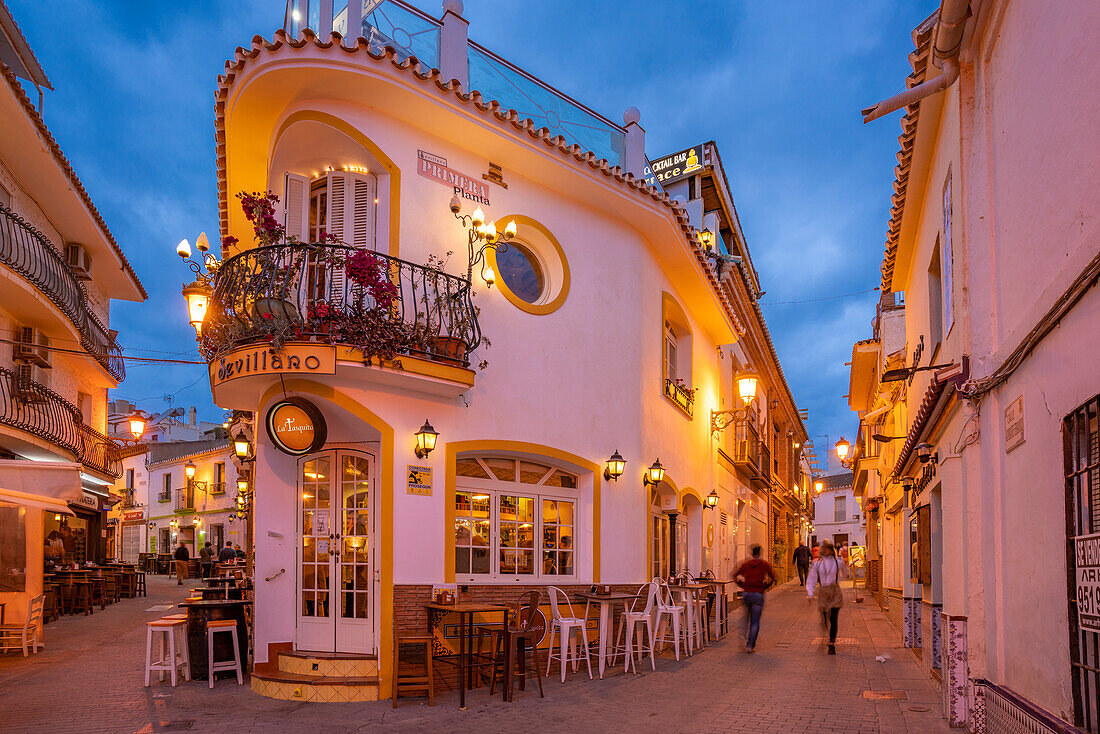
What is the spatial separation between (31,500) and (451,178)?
26.2ft

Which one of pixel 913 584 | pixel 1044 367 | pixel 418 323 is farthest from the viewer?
pixel 913 584

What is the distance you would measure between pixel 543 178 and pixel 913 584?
8588 millimetres

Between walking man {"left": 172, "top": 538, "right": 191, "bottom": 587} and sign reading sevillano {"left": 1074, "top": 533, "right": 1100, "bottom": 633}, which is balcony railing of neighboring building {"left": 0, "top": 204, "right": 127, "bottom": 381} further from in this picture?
walking man {"left": 172, "top": 538, "right": 191, "bottom": 587}

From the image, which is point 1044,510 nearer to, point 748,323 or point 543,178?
point 543,178

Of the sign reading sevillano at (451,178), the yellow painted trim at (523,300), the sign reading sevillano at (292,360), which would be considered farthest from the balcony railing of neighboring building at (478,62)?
the sign reading sevillano at (292,360)

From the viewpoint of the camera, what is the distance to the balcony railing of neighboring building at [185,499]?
137ft

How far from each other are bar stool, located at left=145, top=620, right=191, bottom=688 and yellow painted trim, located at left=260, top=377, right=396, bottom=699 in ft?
8.75

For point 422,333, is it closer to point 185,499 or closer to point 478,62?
point 478,62

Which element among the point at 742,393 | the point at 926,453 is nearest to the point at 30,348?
the point at 742,393

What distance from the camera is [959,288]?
771 centimetres

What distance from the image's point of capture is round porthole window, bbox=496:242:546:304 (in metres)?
11.4

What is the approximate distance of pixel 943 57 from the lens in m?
7.05

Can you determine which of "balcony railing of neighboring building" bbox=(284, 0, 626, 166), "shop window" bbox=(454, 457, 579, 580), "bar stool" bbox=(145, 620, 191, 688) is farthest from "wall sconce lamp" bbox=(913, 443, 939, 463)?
"bar stool" bbox=(145, 620, 191, 688)

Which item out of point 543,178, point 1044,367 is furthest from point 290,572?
point 1044,367
